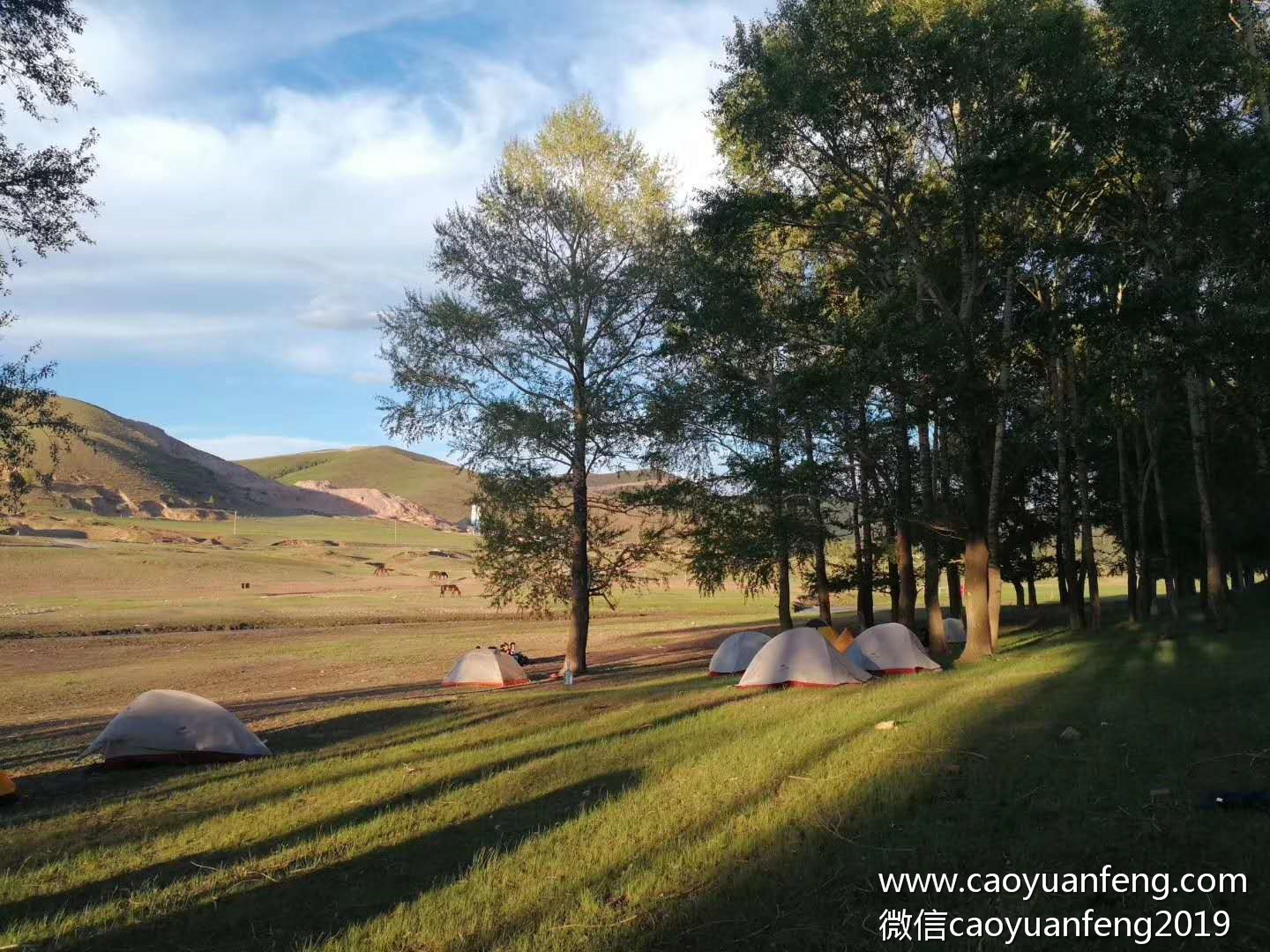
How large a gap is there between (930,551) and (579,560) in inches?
390

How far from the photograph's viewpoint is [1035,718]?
438 inches

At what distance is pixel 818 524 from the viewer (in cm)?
2956

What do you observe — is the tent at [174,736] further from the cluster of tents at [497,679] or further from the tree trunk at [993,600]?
the tree trunk at [993,600]

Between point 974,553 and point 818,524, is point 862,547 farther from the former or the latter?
point 974,553

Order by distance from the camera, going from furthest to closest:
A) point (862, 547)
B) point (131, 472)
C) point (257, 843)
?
point (131, 472), point (862, 547), point (257, 843)

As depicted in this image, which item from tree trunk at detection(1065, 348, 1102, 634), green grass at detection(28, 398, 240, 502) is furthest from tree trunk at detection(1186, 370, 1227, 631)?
green grass at detection(28, 398, 240, 502)

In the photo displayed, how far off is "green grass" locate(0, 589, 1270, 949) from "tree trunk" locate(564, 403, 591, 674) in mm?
13955

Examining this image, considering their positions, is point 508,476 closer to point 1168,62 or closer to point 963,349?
point 963,349

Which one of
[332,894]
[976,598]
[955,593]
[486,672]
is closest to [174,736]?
[332,894]

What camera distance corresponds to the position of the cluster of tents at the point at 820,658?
18391 millimetres

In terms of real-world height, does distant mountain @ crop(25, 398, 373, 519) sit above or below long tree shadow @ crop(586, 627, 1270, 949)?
above

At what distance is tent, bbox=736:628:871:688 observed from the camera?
1828 cm

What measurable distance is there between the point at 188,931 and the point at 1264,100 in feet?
62.7

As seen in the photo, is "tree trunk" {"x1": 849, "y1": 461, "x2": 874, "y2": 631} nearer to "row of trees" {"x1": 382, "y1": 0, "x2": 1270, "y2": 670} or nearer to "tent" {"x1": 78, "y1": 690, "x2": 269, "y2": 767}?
"row of trees" {"x1": 382, "y1": 0, "x2": 1270, "y2": 670}
